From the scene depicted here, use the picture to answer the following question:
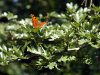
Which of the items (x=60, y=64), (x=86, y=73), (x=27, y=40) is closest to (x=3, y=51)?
(x=27, y=40)

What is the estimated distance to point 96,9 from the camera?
3.98 m

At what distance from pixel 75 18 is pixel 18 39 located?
2.05ft

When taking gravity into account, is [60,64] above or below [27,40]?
below

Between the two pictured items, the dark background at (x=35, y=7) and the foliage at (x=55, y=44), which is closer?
the foliage at (x=55, y=44)

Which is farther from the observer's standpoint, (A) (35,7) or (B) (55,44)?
(A) (35,7)

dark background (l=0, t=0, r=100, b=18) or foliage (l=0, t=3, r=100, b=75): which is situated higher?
dark background (l=0, t=0, r=100, b=18)

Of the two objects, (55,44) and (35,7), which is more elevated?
(35,7)

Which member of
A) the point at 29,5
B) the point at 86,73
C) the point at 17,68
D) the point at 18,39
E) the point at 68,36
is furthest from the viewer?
the point at 17,68

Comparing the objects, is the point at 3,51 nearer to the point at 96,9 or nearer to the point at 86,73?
the point at 96,9

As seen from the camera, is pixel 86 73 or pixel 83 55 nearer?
pixel 83 55

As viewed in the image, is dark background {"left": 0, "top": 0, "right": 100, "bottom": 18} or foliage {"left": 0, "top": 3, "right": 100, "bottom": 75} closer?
foliage {"left": 0, "top": 3, "right": 100, "bottom": 75}

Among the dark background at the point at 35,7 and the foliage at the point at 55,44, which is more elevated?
the dark background at the point at 35,7

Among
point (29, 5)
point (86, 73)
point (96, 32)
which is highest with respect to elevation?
point (29, 5)

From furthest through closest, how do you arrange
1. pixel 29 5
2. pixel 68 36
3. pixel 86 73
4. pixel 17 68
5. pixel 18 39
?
pixel 17 68 → pixel 86 73 → pixel 29 5 → pixel 18 39 → pixel 68 36
